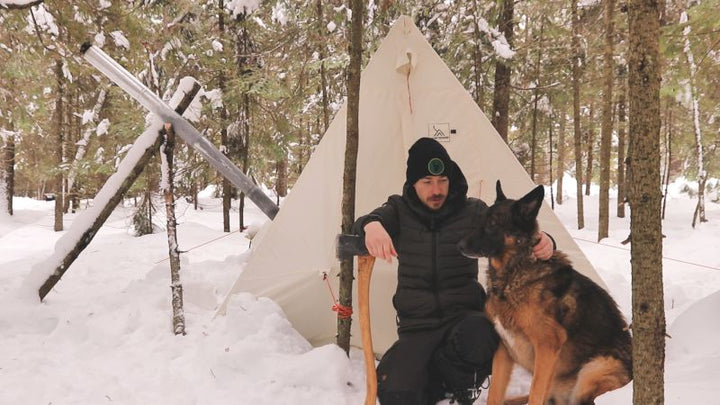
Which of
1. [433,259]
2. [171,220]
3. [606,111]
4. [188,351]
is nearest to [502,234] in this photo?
[433,259]

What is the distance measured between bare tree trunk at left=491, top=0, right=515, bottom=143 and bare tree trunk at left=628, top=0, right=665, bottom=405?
5720mm

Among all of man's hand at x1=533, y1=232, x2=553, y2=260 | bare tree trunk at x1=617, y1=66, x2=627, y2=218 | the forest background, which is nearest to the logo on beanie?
man's hand at x1=533, y1=232, x2=553, y2=260

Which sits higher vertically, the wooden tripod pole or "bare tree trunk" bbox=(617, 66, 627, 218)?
"bare tree trunk" bbox=(617, 66, 627, 218)

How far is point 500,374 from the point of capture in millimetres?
2307

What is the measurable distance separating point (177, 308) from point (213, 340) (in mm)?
643

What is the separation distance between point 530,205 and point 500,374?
98 centimetres

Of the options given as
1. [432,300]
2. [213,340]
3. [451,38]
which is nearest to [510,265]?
[432,300]

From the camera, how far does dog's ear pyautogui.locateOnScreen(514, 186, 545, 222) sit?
1962mm

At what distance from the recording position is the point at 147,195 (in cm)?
1009

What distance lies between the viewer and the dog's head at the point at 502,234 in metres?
2.07

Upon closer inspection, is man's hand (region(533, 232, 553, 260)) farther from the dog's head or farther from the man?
the man

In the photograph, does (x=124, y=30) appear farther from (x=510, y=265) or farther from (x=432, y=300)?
(x=510, y=265)

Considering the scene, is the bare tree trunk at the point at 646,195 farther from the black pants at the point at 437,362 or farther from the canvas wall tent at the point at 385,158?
the canvas wall tent at the point at 385,158

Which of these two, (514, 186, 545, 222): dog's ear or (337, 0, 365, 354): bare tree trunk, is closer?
(514, 186, 545, 222): dog's ear
